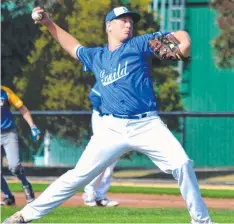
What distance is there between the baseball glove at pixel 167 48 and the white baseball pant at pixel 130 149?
602mm

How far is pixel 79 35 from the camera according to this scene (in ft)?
70.4

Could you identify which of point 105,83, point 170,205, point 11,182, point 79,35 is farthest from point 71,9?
point 105,83

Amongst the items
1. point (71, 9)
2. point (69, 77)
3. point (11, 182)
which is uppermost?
point (71, 9)

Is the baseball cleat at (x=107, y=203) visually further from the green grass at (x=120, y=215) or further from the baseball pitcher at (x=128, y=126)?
the baseball pitcher at (x=128, y=126)

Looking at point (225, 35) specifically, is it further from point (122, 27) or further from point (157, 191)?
point (122, 27)

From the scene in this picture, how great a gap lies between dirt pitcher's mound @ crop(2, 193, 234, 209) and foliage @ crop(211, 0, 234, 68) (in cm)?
458

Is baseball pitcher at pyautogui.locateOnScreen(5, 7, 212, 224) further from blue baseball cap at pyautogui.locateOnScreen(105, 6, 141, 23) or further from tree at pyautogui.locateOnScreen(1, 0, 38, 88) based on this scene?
tree at pyautogui.locateOnScreen(1, 0, 38, 88)

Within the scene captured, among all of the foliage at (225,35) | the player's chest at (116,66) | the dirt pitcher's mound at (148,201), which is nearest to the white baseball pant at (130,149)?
the player's chest at (116,66)

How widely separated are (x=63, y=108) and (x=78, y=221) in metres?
10.8

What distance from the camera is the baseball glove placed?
829 cm

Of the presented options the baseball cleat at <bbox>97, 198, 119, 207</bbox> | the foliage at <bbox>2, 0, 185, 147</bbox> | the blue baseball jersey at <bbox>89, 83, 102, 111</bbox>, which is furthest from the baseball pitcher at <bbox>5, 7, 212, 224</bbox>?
the foliage at <bbox>2, 0, 185, 147</bbox>

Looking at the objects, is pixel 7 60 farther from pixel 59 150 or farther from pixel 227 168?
pixel 227 168

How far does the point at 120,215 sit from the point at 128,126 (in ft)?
10.7

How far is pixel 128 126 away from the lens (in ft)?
28.4
